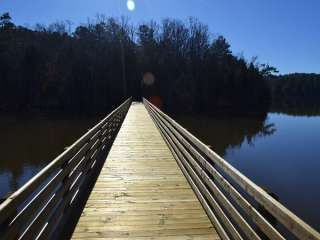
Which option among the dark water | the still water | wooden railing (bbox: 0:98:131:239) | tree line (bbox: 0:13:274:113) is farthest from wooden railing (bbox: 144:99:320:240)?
tree line (bbox: 0:13:274:113)

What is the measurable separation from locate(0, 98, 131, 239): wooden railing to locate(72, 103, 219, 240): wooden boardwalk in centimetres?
37

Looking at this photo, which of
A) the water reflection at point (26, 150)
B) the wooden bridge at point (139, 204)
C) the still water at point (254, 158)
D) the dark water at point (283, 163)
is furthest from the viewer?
the water reflection at point (26, 150)

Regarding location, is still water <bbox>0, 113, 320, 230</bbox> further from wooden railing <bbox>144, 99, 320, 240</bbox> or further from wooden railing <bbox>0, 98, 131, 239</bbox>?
wooden railing <bbox>0, 98, 131, 239</bbox>

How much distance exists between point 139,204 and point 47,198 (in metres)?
1.88

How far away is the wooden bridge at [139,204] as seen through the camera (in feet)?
8.53

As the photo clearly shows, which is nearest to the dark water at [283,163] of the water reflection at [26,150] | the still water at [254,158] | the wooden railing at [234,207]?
the still water at [254,158]

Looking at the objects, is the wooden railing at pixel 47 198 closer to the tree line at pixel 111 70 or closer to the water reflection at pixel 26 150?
the water reflection at pixel 26 150

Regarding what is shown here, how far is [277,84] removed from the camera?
121 meters

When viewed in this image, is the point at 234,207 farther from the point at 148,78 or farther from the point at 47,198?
the point at 148,78

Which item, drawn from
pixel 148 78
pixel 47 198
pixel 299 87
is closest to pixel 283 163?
pixel 47 198

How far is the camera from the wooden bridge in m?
2.60

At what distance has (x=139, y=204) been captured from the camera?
4.93m

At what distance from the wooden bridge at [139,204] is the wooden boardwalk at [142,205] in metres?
0.01

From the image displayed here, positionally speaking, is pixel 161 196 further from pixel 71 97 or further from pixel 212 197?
pixel 71 97
